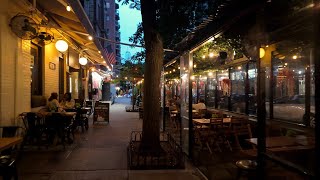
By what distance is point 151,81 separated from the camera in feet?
27.2

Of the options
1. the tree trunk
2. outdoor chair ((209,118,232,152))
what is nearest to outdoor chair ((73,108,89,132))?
the tree trunk

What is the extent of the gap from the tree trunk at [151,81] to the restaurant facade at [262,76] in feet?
2.50

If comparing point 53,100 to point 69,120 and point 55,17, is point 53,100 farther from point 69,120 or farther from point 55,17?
point 55,17

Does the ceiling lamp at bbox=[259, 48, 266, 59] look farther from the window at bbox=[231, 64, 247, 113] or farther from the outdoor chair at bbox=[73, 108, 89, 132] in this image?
the outdoor chair at bbox=[73, 108, 89, 132]

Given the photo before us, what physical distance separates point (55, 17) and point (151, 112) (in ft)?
19.7

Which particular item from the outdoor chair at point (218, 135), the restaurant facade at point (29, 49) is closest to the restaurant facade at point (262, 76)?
the outdoor chair at point (218, 135)

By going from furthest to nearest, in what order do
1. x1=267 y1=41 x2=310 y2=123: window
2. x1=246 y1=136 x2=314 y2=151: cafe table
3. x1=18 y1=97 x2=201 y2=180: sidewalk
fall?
x1=267 y1=41 x2=310 y2=123: window → x1=18 y1=97 x2=201 y2=180: sidewalk → x1=246 y1=136 x2=314 y2=151: cafe table

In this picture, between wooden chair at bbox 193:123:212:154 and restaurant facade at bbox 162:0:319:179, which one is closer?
Result: restaurant facade at bbox 162:0:319:179

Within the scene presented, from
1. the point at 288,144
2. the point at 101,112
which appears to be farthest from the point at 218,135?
the point at 101,112

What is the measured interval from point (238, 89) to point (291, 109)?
4.19 m

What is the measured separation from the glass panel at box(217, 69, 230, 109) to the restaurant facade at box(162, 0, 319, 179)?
0.14 ft

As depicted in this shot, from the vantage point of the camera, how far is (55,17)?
11.8m

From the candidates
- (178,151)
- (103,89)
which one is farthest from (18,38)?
(103,89)

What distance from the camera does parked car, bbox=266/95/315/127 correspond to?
7900mm
